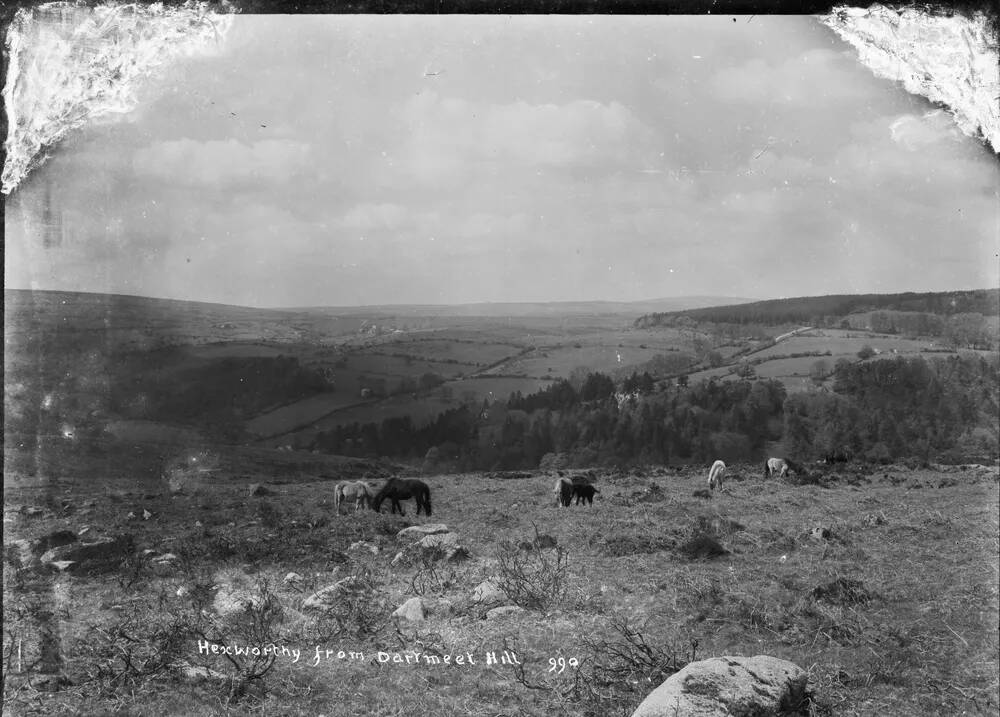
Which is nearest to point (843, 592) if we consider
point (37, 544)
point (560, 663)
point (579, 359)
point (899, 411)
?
point (899, 411)

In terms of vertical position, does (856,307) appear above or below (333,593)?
above

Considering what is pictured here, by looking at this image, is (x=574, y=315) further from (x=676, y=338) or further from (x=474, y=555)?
(x=474, y=555)

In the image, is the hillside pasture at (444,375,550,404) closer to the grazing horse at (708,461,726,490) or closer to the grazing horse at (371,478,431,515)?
the grazing horse at (371,478,431,515)

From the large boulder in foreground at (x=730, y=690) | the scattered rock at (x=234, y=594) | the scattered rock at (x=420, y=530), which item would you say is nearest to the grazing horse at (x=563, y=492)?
the scattered rock at (x=420, y=530)

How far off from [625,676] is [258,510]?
3.37 meters

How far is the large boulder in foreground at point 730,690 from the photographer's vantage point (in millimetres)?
4285

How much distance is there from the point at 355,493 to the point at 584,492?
2.03 m

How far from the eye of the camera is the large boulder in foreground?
429 cm

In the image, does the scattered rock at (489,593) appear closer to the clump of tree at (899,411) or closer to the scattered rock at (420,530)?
the scattered rock at (420,530)

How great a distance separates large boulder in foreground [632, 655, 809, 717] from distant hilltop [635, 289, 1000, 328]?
272 centimetres

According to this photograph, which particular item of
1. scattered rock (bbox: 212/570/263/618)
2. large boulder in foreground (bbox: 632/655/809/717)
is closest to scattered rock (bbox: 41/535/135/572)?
scattered rock (bbox: 212/570/263/618)

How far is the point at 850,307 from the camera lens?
18.2 ft

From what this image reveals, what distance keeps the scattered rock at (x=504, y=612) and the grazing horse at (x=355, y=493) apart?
4.75 feet

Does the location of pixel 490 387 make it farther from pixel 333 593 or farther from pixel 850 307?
pixel 850 307
